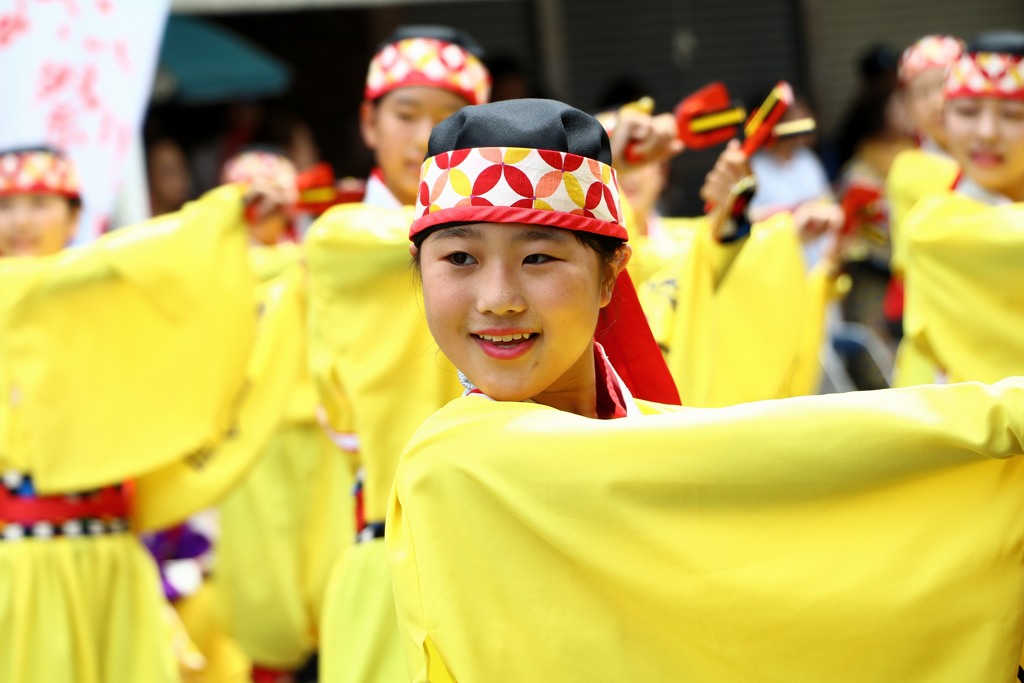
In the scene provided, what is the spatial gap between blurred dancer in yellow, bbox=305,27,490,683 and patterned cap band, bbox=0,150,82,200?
1.06 m

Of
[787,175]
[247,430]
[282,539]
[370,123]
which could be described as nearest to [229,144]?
[787,175]

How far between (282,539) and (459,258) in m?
3.49

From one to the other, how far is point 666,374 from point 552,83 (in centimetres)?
591

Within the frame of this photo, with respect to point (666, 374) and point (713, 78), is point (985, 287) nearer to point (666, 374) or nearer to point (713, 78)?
point (666, 374)

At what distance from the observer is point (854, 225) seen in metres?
4.44

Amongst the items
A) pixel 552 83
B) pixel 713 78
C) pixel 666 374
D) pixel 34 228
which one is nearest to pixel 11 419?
pixel 34 228

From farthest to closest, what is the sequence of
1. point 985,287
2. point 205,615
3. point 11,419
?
point 205,615, point 11,419, point 985,287

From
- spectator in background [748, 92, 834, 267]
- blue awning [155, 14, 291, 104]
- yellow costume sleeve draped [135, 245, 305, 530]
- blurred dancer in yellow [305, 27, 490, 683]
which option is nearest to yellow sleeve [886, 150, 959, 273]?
blurred dancer in yellow [305, 27, 490, 683]

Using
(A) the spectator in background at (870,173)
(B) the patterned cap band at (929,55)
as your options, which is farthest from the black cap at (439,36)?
(A) the spectator in background at (870,173)

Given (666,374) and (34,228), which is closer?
(666,374)

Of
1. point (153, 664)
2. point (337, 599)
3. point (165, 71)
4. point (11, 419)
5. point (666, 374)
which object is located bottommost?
point (153, 664)

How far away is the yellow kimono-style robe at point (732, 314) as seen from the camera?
125 inches

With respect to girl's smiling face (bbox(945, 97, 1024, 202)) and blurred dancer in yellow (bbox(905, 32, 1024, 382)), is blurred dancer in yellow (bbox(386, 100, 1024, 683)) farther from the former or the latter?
girl's smiling face (bbox(945, 97, 1024, 202))

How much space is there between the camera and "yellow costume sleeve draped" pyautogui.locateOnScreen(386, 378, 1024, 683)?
168 centimetres
